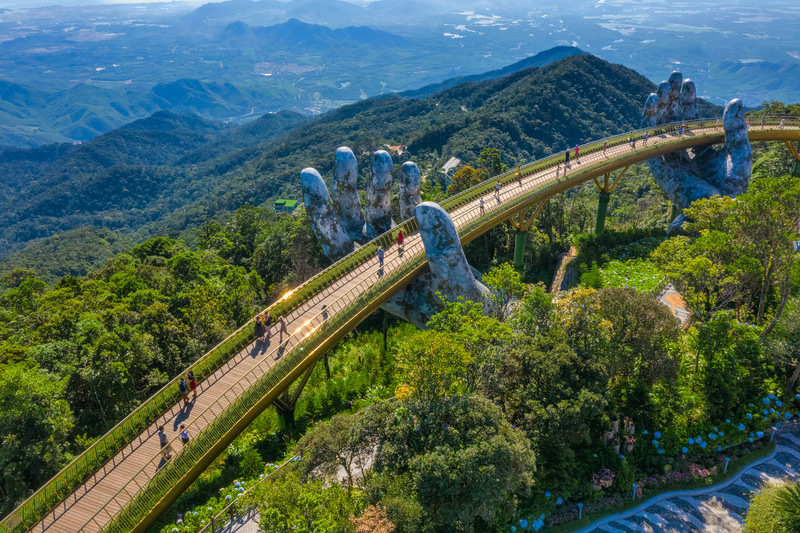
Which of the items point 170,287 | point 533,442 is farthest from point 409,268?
point 170,287

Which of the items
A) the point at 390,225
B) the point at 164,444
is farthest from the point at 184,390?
the point at 390,225

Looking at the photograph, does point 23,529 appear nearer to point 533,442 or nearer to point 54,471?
point 54,471

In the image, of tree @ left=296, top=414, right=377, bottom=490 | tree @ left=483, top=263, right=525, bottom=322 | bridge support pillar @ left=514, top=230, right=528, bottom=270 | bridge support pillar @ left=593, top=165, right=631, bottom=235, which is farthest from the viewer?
bridge support pillar @ left=593, top=165, right=631, bottom=235

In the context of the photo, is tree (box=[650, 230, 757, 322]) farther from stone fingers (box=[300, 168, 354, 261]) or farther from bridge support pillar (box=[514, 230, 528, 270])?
stone fingers (box=[300, 168, 354, 261])

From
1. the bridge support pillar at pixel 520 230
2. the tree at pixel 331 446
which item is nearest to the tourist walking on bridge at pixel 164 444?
the tree at pixel 331 446

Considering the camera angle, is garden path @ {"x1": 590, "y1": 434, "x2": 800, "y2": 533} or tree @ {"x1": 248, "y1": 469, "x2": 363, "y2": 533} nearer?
tree @ {"x1": 248, "y1": 469, "x2": 363, "y2": 533}

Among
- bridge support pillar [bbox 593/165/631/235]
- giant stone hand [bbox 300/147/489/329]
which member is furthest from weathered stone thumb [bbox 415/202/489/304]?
bridge support pillar [bbox 593/165/631/235]
